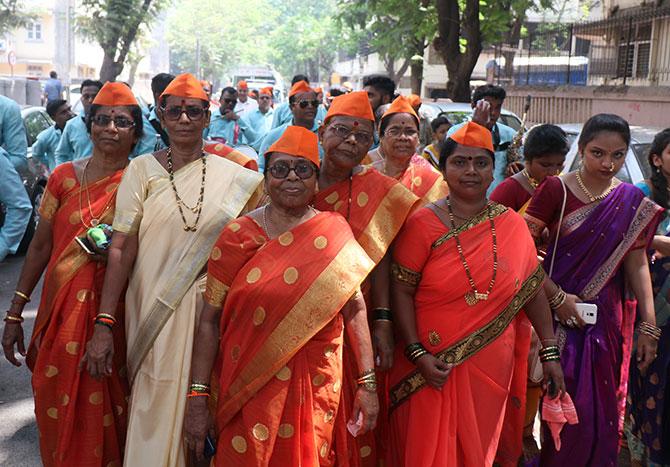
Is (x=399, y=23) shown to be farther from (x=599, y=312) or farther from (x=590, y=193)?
(x=599, y=312)

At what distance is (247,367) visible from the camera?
130 inches

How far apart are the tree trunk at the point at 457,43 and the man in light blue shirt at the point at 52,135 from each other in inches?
310

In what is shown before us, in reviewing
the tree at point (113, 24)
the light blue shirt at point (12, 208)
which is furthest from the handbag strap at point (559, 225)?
the tree at point (113, 24)

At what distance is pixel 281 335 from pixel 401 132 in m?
1.67

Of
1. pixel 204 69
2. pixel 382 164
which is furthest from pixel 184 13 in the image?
pixel 382 164

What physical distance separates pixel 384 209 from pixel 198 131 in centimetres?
90

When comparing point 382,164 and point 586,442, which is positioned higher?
point 382,164

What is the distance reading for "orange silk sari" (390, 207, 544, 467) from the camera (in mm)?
3518

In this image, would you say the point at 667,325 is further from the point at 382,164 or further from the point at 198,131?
the point at 198,131

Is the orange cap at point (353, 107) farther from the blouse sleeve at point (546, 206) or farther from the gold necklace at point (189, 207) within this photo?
the blouse sleeve at point (546, 206)

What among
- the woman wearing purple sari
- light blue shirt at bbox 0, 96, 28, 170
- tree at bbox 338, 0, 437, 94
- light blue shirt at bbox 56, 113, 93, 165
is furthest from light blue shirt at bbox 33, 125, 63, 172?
tree at bbox 338, 0, 437, 94

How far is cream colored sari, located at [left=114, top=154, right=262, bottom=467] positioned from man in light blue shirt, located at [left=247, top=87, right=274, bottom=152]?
6.82 meters

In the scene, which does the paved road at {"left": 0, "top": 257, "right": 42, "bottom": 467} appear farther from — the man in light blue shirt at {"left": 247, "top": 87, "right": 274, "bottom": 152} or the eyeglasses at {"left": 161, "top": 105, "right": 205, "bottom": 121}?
the man in light blue shirt at {"left": 247, "top": 87, "right": 274, "bottom": 152}

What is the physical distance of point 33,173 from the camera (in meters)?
10.3
